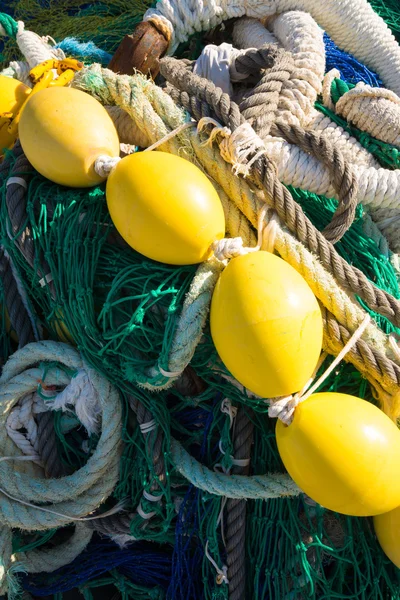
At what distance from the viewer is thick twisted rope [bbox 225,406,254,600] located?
1.21m

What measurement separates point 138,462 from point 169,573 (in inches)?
13.8

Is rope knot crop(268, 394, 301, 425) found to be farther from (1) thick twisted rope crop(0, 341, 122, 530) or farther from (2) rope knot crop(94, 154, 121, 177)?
(2) rope knot crop(94, 154, 121, 177)

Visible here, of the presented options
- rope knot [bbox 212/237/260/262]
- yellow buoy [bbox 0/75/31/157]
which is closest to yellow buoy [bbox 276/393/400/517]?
rope knot [bbox 212/237/260/262]

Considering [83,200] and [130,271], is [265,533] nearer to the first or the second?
[130,271]

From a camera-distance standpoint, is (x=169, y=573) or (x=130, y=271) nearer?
(x=130, y=271)

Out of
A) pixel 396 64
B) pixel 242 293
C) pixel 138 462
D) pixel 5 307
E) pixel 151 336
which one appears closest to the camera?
pixel 242 293

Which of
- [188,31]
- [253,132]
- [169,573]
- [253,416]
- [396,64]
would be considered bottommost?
[169,573]

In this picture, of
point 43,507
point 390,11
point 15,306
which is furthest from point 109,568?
point 390,11

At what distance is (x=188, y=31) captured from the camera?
164cm

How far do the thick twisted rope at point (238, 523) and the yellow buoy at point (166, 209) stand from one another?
0.38 metres

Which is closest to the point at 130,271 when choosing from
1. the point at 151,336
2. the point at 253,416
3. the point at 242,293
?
the point at 151,336

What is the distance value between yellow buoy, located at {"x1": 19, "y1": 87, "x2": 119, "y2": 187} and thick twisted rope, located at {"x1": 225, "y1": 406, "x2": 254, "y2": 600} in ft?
1.96

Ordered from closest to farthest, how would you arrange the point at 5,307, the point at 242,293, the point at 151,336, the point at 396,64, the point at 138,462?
the point at 242,293, the point at 151,336, the point at 138,462, the point at 5,307, the point at 396,64

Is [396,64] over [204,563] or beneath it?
over
